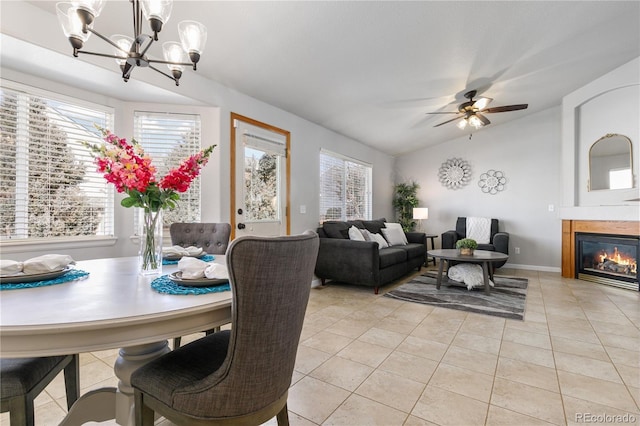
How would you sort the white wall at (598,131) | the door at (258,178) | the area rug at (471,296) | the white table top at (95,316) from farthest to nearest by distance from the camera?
1. the white wall at (598,131)
2. the door at (258,178)
3. the area rug at (471,296)
4. the white table top at (95,316)

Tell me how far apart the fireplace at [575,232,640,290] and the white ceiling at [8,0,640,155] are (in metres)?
2.34

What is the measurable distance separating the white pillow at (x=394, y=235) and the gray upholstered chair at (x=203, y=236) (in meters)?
3.36

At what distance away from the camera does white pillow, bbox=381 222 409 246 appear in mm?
5176

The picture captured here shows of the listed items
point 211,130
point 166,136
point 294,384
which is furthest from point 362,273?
point 166,136

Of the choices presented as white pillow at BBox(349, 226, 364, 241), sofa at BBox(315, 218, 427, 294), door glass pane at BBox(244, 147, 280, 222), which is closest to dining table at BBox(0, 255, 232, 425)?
door glass pane at BBox(244, 147, 280, 222)

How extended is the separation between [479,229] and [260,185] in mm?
4379

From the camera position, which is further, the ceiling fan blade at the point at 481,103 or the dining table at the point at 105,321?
the ceiling fan blade at the point at 481,103

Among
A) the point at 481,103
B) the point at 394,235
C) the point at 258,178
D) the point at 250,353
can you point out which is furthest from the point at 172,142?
the point at 394,235

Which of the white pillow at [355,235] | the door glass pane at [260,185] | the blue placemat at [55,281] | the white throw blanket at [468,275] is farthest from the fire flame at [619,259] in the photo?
the blue placemat at [55,281]

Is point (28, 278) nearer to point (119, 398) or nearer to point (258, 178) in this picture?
point (119, 398)

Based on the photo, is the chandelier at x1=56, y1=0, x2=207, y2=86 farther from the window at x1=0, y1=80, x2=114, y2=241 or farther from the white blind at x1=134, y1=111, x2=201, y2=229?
the white blind at x1=134, y1=111, x2=201, y2=229

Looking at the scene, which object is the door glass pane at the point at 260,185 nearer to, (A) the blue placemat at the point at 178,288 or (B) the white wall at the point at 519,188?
(A) the blue placemat at the point at 178,288

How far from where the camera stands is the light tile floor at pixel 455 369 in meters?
1.60

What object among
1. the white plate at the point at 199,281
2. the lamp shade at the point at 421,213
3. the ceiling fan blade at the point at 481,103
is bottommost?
the white plate at the point at 199,281
